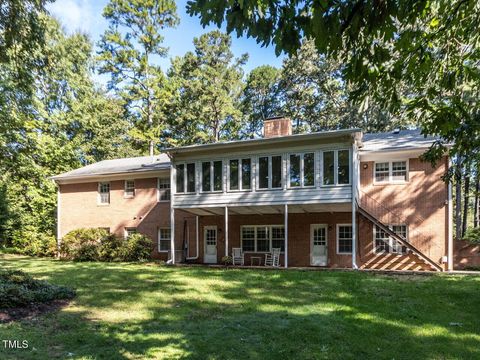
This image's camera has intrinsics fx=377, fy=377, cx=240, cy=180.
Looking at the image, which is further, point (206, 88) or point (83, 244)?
point (206, 88)

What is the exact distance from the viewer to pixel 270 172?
16.8 meters

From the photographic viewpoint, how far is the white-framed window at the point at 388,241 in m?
16.9

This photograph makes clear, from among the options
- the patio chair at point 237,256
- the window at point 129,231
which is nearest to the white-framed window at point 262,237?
the patio chair at point 237,256

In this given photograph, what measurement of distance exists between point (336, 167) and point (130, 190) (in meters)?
12.5

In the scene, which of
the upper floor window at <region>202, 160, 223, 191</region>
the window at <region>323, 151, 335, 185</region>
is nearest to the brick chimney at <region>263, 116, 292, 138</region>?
the upper floor window at <region>202, 160, 223, 191</region>

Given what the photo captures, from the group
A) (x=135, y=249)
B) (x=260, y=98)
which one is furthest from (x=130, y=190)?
(x=260, y=98)

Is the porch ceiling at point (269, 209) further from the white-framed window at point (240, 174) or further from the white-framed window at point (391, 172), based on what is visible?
the white-framed window at point (391, 172)

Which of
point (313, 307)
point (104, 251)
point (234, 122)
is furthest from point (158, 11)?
point (313, 307)

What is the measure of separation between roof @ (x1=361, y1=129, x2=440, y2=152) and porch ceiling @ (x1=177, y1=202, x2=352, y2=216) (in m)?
3.04

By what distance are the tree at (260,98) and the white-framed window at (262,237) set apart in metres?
17.2

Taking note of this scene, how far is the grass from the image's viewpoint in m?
5.75

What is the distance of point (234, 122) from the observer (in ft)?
116

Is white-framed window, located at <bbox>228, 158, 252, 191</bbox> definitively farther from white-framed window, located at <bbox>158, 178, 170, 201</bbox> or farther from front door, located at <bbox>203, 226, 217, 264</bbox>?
white-framed window, located at <bbox>158, 178, 170, 201</bbox>

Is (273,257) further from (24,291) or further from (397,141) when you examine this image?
(24,291)
